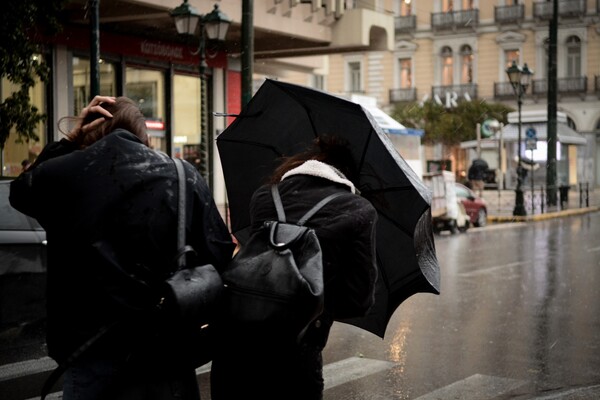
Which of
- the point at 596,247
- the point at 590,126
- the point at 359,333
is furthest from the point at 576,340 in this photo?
the point at 590,126

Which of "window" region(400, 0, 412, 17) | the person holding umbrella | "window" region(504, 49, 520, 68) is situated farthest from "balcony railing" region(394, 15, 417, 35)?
the person holding umbrella

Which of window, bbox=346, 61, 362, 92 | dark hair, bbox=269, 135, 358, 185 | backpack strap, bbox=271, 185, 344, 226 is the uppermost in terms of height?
window, bbox=346, 61, 362, 92

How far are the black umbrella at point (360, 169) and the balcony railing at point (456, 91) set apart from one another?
166 feet

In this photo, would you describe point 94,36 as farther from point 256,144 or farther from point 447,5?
point 447,5

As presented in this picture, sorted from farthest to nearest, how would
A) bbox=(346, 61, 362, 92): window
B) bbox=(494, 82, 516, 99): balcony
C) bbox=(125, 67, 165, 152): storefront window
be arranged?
bbox=(346, 61, 362, 92): window → bbox=(494, 82, 516, 99): balcony → bbox=(125, 67, 165, 152): storefront window

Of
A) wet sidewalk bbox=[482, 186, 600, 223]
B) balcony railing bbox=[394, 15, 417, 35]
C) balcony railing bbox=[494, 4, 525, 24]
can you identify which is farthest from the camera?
balcony railing bbox=[394, 15, 417, 35]

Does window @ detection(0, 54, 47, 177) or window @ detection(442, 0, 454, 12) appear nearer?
A: window @ detection(0, 54, 47, 177)

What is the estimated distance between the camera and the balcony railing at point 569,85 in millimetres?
51500

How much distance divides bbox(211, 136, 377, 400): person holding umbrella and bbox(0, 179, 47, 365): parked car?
4575mm

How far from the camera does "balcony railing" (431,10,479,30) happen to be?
5456 centimetres

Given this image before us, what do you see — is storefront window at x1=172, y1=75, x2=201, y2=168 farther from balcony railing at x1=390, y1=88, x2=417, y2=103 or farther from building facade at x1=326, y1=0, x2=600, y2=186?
balcony railing at x1=390, y1=88, x2=417, y2=103

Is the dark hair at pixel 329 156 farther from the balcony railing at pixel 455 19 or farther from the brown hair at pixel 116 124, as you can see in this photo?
the balcony railing at pixel 455 19

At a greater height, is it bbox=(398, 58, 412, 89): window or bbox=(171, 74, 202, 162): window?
bbox=(398, 58, 412, 89): window

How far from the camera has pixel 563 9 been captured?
52031mm
